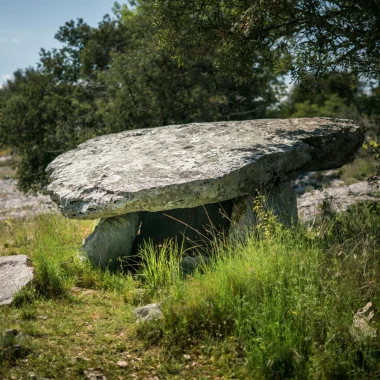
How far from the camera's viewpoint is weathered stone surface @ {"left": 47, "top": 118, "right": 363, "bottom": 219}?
797cm

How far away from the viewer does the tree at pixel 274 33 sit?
758cm

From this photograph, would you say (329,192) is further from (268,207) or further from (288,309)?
(288,309)

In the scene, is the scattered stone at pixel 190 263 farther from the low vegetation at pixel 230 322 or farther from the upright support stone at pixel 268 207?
the low vegetation at pixel 230 322

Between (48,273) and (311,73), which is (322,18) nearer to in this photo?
(311,73)

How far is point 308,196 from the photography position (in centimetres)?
1734

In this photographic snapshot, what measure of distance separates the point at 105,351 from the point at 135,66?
1193 centimetres

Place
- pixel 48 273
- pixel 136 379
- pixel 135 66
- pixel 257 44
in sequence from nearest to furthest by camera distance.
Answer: pixel 136 379 → pixel 48 273 → pixel 257 44 → pixel 135 66

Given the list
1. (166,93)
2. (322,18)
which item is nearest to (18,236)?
(322,18)

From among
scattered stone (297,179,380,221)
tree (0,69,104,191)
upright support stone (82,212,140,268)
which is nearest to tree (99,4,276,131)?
tree (0,69,104,191)

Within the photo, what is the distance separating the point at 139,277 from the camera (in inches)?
328

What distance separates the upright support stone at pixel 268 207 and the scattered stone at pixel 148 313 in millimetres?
2165

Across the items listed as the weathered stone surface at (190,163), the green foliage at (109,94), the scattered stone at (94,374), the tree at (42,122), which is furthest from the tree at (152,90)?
the scattered stone at (94,374)

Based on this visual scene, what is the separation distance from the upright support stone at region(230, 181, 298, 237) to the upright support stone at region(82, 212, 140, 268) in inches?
65.4

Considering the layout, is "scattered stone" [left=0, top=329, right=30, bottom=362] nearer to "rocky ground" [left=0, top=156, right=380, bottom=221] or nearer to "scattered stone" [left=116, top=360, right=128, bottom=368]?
"scattered stone" [left=116, top=360, right=128, bottom=368]
